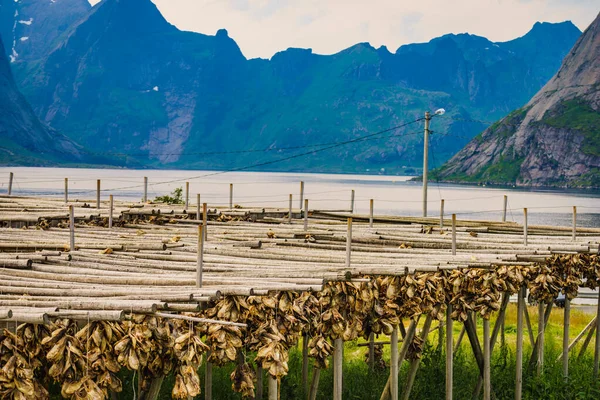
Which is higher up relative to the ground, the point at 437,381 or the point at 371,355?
the point at 371,355

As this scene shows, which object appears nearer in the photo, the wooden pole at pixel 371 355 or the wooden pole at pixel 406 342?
the wooden pole at pixel 406 342

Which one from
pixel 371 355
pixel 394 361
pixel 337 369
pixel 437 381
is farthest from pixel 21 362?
pixel 371 355

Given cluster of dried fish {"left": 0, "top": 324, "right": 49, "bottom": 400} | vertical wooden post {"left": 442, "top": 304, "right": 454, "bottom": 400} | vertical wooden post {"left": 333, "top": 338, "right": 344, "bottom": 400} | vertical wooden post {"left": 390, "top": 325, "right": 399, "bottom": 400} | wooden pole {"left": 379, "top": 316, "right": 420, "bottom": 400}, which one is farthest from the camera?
vertical wooden post {"left": 442, "top": 304, "right": 454, "bottom": 400}

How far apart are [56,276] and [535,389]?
11.6m

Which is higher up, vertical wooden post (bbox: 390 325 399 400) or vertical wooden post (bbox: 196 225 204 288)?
vertical wooden post (bbox: 196 225 204 288)

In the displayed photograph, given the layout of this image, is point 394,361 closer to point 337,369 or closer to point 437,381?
point 337,369

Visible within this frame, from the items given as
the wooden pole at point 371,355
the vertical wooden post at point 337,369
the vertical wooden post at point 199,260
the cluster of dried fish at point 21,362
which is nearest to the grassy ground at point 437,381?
the wooden pole at point 371,355

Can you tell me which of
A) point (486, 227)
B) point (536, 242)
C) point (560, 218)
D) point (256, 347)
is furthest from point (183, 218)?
point (560, 218)

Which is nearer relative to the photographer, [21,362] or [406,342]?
[21,362]

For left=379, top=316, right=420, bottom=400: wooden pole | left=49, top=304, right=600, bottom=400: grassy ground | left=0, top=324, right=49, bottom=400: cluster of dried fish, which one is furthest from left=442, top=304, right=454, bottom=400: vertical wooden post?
left=0, top=324, right=49, bottom=400: cluster of dried fish

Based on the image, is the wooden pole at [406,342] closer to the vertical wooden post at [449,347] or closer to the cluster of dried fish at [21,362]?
the vertical wooden post at [449,347]

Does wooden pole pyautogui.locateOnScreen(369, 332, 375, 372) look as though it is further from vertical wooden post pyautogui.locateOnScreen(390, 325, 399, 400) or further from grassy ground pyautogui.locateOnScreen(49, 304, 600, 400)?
vertical wooden post pyautogui.locateOnScreen(390, 325, 399, 400)

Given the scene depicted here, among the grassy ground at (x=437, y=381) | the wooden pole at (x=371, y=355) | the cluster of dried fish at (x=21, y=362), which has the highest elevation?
the cluster of dried fish at (x=21, y=362)

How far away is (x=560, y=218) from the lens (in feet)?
388
